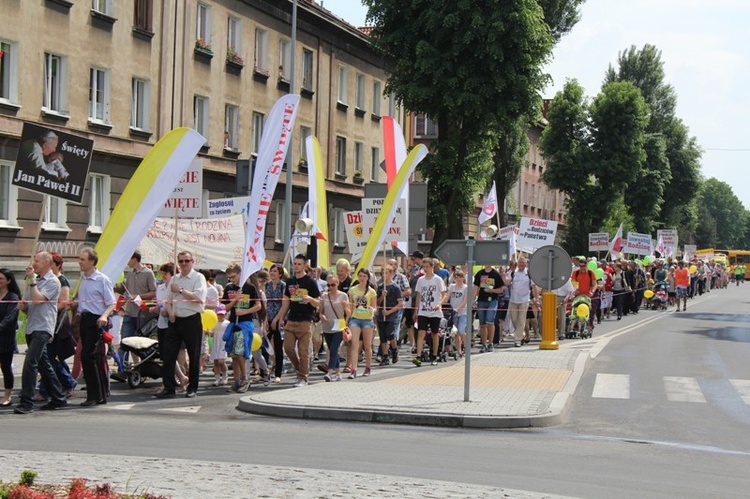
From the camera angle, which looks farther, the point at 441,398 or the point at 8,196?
the point at 8,196

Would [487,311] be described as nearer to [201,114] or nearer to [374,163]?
[201,114]

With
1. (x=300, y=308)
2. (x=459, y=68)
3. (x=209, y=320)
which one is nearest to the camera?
(x=300, y=308)

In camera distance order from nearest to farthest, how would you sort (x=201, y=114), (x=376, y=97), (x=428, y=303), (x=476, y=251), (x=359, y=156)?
(x=476, y=251) < (x=428, y=303) < (x=201, y=114) < (x=359, y=156) < (x=376, y=97)

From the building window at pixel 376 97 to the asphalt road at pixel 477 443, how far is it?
3590 centimetres

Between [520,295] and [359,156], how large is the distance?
26.5 m

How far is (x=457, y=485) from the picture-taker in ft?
26.6

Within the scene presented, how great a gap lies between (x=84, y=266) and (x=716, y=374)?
1086 cm

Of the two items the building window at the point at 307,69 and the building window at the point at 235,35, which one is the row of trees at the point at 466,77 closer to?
the building window at the point at 307,69

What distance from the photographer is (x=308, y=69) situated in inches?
1747

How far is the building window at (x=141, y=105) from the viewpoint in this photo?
32719 mm

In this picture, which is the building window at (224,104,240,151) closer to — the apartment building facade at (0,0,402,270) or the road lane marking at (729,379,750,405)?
the apartment building facade at (0,0,402,270)

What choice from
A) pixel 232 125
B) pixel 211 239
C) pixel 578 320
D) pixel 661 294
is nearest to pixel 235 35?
pixel 232 125

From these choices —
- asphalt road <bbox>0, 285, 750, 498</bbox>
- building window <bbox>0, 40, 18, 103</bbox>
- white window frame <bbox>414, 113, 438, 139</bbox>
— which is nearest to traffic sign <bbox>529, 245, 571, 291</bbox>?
asphalt road <bbox>0, 285, 750, 498</bbox>

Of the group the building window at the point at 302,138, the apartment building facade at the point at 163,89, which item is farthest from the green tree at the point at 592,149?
the building window at the point at 302,138
